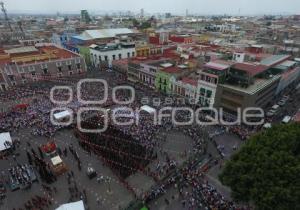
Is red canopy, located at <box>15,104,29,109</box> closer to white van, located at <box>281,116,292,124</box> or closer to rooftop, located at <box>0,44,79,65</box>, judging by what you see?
rooftop, located at <box>0,44,79,65</box>

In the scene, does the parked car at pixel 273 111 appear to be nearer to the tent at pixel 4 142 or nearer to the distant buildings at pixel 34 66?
the tent at pixel 4 142

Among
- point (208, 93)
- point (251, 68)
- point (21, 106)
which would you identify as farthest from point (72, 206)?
point (251, 68)

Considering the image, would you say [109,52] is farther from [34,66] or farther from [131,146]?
[131,146]

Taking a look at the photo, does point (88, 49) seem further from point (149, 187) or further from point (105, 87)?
point (149, 187)

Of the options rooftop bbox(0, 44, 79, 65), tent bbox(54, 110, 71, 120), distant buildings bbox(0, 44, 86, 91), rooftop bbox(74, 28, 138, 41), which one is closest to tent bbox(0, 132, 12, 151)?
tent bbox(54, 110, 71, 120)

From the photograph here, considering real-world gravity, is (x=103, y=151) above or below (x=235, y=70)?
below

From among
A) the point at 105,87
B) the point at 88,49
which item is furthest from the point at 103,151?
the point at 88,49

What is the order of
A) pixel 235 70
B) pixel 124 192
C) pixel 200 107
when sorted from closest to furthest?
pixel 124 192
pixel 235 70
pixel 200 107

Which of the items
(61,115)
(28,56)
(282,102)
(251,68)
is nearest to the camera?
(61,115)

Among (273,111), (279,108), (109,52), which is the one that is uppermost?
(109,52)
